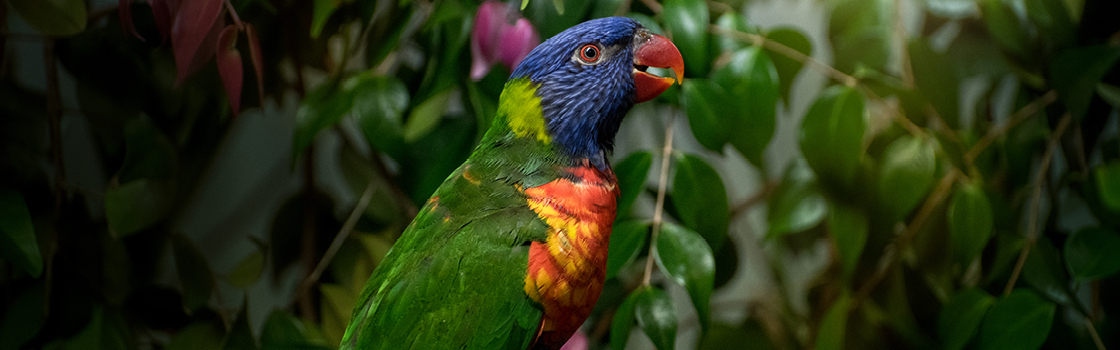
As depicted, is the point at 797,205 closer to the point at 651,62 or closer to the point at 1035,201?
the point at 1035,201

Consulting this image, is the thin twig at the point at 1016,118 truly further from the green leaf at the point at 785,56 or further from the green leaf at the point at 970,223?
the green leaf at the point at 785,56

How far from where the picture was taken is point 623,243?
2.44 ft

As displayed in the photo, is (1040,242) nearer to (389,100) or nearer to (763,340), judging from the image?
(763,340)

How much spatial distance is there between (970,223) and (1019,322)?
165 millimetres

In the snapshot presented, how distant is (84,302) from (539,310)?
2.57ft

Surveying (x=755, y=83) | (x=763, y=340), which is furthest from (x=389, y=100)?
(x=763, y=340)

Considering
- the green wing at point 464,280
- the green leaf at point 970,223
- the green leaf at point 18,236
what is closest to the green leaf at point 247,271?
the green leaf at point 18,236

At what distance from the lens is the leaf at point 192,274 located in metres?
0.91

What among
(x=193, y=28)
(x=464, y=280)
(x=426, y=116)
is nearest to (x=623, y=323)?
(x=464, y=280)

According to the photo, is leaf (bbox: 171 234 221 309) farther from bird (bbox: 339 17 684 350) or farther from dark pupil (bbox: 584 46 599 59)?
dark pupil (bbox: 584 46 599 59)

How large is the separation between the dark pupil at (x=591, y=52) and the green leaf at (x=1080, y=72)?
89 centimetres

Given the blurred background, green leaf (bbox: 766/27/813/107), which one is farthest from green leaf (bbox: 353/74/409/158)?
green leaf (bbox: 766/27/813/107)

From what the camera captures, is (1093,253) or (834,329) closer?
(1093,253)

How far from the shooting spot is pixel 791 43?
0.90m
